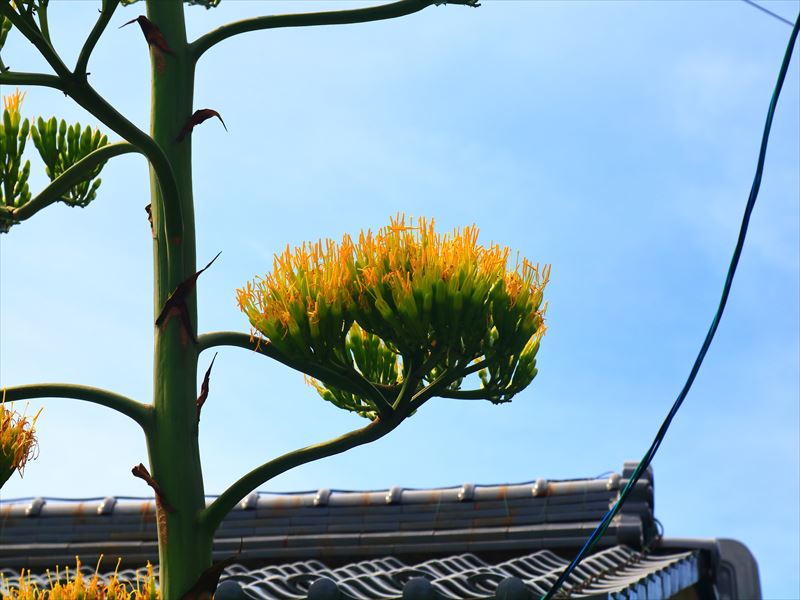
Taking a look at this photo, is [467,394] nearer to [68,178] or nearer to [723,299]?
[723,299]

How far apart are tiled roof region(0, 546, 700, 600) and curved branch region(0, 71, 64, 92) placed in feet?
8.71

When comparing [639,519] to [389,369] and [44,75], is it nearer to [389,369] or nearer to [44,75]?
[389,369]

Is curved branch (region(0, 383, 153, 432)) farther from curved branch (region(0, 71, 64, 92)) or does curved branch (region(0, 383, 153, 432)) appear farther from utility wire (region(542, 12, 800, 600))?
utility wire (region(542, 12, 800, 600))

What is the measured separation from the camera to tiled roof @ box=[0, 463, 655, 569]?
7.18 meters

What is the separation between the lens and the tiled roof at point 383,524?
7.18 metres

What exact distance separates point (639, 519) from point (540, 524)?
0.65 m

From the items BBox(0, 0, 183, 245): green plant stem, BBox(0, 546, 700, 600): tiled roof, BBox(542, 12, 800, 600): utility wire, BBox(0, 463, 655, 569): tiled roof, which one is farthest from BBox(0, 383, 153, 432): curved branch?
BBox(0, 463, 655, 569): tiled roof

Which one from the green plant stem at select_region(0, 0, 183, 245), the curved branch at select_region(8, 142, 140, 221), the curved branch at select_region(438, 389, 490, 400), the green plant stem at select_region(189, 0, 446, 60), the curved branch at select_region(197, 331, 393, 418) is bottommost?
the curved branch at select_region(438, 389, 490, 400)

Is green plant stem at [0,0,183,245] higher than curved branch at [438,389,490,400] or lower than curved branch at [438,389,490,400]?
higher

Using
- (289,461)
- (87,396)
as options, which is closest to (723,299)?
(289,461)

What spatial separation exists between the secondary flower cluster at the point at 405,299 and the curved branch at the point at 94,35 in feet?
3.63

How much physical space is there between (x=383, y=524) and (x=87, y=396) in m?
3.44

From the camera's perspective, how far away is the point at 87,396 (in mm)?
4648

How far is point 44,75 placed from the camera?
14.8 feet
